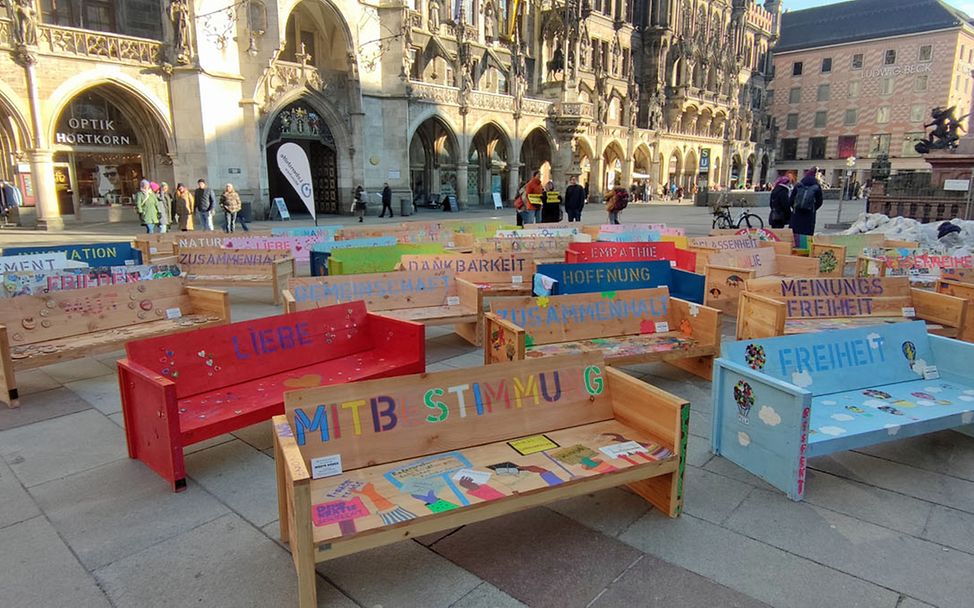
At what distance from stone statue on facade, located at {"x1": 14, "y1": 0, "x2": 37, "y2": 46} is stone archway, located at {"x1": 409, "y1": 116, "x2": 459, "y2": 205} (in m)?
18.6

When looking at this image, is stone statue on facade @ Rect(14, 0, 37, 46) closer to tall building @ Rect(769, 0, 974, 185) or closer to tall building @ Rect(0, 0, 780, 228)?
tall building @ Rect(0, 0, 780, 228)

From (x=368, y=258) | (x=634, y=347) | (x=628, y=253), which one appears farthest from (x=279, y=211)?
(x=634, y=347)

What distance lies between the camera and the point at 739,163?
2630 inches

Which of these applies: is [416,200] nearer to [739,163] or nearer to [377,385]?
[377,385]

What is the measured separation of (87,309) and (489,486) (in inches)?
215

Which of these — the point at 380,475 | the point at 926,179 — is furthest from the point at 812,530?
the point at 926,179

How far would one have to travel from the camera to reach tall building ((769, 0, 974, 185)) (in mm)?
65938

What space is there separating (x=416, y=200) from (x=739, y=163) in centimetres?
4615

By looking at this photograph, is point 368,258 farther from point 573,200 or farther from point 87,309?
point 573,200

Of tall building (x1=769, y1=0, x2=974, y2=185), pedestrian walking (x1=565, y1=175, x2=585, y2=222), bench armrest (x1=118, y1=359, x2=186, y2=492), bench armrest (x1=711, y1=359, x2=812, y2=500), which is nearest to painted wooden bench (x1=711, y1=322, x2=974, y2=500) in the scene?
bench armrest (x1=711, y1=359, x2=812, y2=500)

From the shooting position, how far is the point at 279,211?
26.1 m

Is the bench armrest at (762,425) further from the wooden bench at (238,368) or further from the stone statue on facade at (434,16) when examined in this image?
the stone statue on facade at (434,16)

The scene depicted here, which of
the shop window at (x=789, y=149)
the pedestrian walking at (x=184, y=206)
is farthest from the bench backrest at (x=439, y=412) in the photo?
the shop window at (x=789, y=149)

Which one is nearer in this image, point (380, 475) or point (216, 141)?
point (380, 475)
